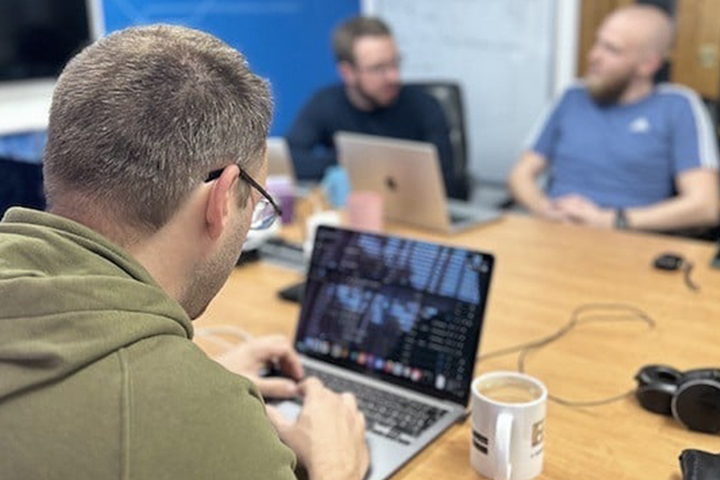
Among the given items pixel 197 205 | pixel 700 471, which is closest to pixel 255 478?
pixel 197 205

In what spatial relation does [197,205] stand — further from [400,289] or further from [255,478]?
[400,289]

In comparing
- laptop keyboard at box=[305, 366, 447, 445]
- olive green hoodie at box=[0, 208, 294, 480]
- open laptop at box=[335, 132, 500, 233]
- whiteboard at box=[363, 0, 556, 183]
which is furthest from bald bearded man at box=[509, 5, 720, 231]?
olive green hoodie at box=[0, 208, 294, 480]

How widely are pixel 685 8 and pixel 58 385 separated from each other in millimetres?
3858

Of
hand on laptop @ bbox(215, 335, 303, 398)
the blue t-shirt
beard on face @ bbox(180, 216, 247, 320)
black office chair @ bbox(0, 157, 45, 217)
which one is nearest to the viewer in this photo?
beard on face @ bbox(180, 216, 247, 320)

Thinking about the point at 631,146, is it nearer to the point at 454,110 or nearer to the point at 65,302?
the point at 454,110

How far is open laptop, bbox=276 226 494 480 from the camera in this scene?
1.26 metres

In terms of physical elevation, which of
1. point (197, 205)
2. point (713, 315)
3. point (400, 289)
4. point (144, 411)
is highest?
point (197, 205)

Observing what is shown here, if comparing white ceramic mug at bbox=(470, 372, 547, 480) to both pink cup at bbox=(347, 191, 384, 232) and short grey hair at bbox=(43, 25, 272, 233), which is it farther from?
pink cup at bbox=(347, 191, 384, 232)

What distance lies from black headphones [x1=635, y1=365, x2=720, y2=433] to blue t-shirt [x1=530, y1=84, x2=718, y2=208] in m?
1.66

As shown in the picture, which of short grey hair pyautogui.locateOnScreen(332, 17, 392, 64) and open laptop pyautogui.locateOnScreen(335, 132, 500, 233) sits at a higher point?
short grey hair pyautogui.locateOnScreen(332, 17, 392, 64)

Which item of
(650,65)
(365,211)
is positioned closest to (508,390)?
(365,211)

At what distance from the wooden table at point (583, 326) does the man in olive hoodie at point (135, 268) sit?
17.7 inches

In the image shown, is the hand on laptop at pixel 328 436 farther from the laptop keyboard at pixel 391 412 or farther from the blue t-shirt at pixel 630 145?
the blue t-shirt at pixel 630 145

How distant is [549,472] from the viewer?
1.11 metres
